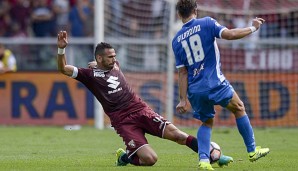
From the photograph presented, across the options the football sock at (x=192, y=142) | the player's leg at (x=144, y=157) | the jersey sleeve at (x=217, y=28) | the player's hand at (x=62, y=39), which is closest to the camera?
the jersey sleeve at (x=217, y=28)

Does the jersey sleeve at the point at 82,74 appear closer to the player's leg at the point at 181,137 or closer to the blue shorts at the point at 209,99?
the player's leg at the point at 181,137

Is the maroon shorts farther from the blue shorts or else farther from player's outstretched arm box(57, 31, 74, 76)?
player's outstretched arm box(57, 31, 74, 76)

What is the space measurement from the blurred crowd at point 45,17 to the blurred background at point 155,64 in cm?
102

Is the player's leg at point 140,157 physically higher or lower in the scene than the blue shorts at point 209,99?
lower

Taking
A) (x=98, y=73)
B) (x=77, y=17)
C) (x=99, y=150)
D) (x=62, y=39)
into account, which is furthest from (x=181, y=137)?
(x=77, y=17)

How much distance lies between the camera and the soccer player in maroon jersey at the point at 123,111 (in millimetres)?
11195

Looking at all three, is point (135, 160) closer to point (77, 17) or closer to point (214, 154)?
point (214, 154)

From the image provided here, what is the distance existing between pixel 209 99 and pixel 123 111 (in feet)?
4.94

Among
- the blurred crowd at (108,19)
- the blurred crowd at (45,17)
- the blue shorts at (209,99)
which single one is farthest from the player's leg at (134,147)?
the blurred crowd at (45,17)

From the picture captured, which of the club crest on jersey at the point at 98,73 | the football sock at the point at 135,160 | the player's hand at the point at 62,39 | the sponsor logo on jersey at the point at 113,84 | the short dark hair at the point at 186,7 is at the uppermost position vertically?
the short dark hair at the point at 186,7

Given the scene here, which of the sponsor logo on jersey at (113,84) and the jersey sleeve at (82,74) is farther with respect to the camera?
the sponsor logo on jersey at (113,84)

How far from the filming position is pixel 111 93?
11492 mm

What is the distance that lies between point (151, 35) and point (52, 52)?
2515 mm

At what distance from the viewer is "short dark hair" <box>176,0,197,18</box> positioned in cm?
1039
